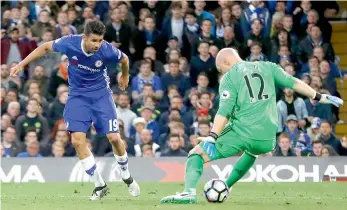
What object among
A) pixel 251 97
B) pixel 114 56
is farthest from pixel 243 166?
pixel 114 56

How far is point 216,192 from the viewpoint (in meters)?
13.7

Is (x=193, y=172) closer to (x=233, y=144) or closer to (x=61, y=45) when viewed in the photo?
(x=233, y=144)

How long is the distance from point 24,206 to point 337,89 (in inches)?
513

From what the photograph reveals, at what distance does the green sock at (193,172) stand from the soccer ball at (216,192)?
335 millimetres

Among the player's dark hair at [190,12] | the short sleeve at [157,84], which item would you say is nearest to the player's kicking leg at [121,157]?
the short sleeve at [157,84]

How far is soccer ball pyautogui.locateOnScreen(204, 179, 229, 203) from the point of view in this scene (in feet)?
44.9

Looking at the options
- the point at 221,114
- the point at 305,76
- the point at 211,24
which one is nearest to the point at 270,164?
the point at 305,76

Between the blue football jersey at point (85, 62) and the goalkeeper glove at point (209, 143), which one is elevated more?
the blue football jersey at point (85, 62)

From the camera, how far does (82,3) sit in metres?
24.9

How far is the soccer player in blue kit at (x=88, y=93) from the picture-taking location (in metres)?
14.4

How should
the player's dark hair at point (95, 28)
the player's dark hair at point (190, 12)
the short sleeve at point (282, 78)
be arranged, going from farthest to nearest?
the player's dark hair at point (190, 12) → the player's dark hair at point (95, 28) → the short sleeve at point (282, 78)

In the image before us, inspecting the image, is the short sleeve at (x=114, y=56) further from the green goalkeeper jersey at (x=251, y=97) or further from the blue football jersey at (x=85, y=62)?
the green goalkeeper jersey at (x=251, y=97)

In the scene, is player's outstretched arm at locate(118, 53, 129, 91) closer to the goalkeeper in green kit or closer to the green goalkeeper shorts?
the goalkeeper in green kit

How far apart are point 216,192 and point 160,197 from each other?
5.15ft
